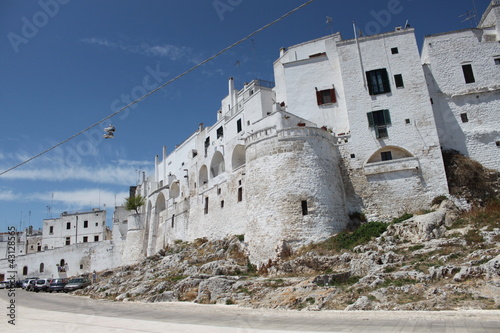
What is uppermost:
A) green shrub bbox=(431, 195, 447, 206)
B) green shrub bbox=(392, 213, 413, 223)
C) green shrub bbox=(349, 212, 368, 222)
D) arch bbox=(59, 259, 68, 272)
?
green shrub bbox=(431, 195, 447, 206)

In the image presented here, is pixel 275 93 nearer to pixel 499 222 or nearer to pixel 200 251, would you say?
pixel 200 251

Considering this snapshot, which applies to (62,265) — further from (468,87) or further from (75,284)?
(468,87)

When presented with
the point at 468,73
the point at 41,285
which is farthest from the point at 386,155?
the point at 41,285

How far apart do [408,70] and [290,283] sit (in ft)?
61.4

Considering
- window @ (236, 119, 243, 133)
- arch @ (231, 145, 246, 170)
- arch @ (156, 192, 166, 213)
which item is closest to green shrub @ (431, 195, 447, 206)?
arch @ (231, 145, 246, 170)

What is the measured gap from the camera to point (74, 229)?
66.6m

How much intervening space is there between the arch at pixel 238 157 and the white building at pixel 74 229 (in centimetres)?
4055

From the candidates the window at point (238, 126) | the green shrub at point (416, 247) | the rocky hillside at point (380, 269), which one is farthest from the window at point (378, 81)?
the green shrub at point (416, 247)

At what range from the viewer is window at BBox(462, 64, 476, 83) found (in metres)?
28.4

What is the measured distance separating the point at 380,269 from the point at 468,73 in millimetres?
18535

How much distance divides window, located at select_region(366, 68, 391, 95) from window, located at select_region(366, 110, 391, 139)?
1.67 meters

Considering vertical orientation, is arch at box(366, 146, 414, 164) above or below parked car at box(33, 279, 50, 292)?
above

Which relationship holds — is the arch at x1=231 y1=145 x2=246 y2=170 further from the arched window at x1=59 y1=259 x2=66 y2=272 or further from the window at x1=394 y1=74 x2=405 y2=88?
the arched window at x1=59 y1=259 x2=66 y2=272

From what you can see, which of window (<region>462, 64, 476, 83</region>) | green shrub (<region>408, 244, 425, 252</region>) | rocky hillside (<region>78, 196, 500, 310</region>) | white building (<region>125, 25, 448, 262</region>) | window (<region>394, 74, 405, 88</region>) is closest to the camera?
rocky hillside (<region>78, 196, 500, 310</region>)
